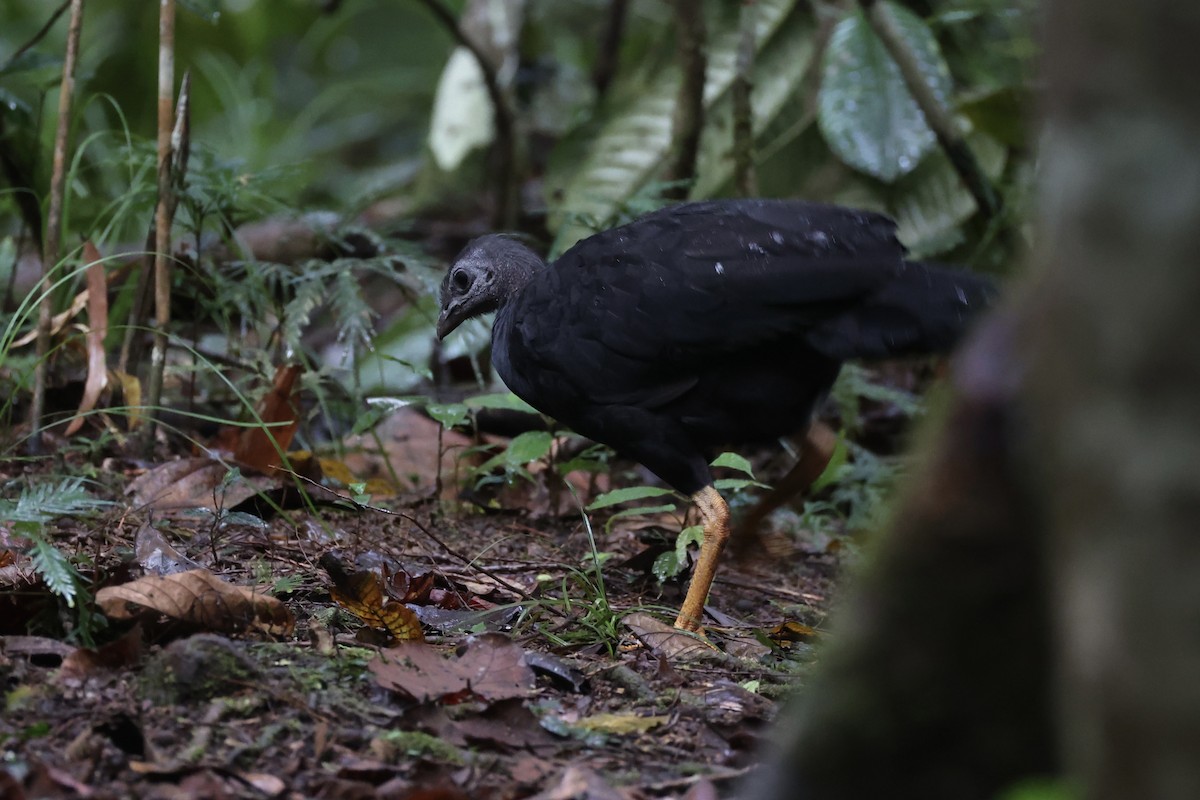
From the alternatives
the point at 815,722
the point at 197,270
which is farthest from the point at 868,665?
the point at 197,270

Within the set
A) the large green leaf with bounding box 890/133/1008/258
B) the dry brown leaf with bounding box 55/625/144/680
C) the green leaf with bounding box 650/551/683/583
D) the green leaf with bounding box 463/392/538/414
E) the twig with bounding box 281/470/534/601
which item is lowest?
the green leaf with bounding box 650/551/683/583

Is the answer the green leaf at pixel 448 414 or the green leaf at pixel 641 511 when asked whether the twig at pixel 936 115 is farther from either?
the green leaf at pixel 448 414

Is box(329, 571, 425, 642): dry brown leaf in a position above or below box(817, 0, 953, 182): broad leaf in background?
below

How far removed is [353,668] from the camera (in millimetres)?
2662

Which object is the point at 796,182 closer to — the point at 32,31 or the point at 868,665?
the point at 868,665

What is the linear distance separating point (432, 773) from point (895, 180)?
197 inches

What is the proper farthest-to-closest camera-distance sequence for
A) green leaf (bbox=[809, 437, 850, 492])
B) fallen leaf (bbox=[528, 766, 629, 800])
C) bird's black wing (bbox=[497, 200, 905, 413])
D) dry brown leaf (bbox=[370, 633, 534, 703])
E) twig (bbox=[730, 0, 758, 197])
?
twig (bbox=[730, 0, 758, 197]) < green leaf (bbox=[809, 437, 850, 492]) < bird's black wing (bbox=[497, 200, 905, 413]) < dry brown leaf (bbox=[370, 633, 534, 703]) < fallen leaf (bbox=[528, 766, 629, 800])

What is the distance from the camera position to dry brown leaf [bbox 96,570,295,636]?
2.62 meters

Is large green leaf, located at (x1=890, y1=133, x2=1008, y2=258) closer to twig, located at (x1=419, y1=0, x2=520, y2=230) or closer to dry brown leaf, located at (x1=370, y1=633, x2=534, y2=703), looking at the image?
twig, located at (x1=419, y1=0, x2=520, y2=230)

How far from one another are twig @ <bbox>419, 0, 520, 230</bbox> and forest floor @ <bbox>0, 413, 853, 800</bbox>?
12.7 feet

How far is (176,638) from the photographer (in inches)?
106

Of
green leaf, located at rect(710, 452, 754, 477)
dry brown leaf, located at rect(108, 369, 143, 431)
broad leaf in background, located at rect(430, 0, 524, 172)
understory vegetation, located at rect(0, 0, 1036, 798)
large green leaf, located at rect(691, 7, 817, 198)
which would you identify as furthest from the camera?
broad leaf in background, located at rect(430, 0, 524, 172)

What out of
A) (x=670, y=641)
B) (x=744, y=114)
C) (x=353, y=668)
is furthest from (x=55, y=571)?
(x=744, y=114)

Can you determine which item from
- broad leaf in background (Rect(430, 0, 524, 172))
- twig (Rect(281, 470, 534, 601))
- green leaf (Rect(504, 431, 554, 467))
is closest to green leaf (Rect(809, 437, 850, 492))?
green leaf (Rect(504, 431, 554, 467))
